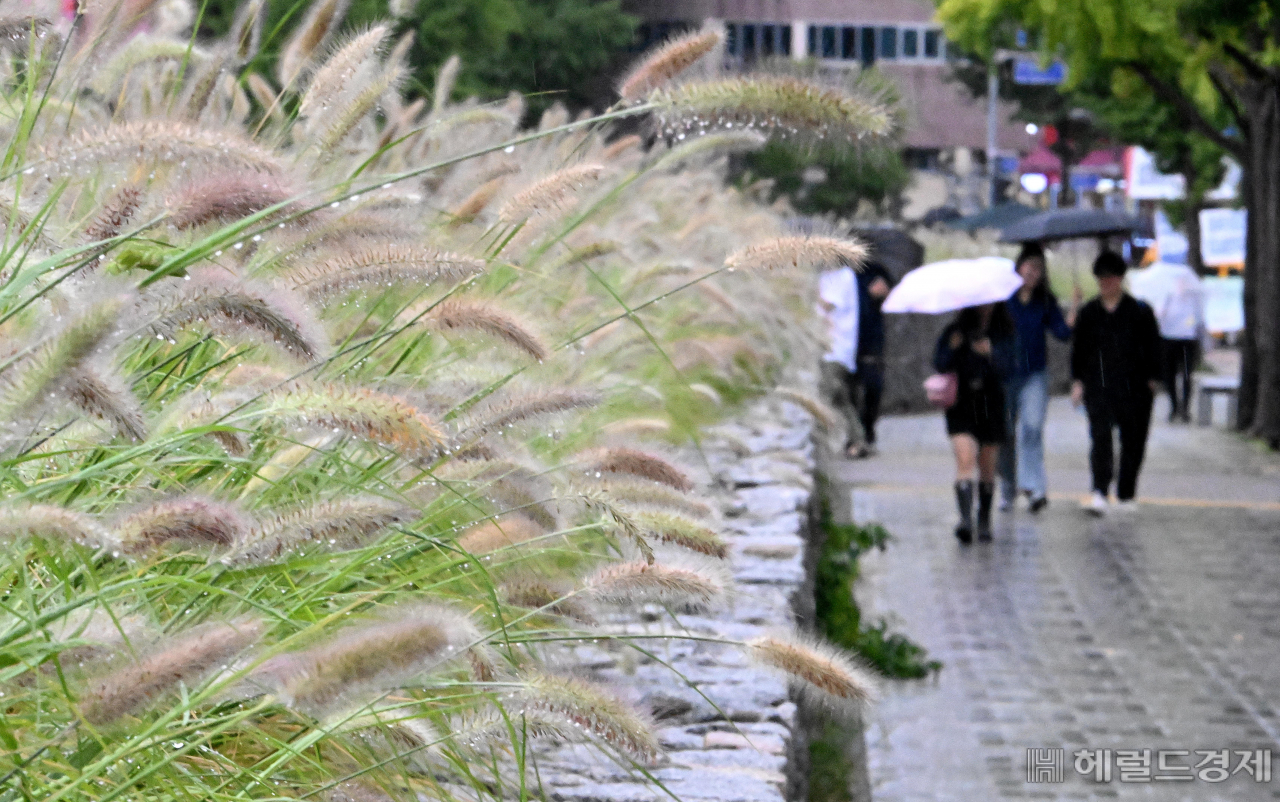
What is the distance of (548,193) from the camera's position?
314 centimetres

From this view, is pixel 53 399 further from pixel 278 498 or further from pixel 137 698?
pixel 278 498

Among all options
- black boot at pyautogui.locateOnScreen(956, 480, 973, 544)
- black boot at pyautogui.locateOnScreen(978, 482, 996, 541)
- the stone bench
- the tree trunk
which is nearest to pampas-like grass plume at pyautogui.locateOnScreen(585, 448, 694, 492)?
black boot at pyautogui.locateOnScreen(956, 480, 973, 544)

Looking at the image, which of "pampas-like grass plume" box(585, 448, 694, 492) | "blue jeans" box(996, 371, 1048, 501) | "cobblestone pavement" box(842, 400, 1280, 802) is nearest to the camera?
"pampas-like grass plume" box(585, 448, 694, 492)

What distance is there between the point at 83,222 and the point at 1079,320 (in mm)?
9689

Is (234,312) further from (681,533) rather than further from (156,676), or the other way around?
(681,533)

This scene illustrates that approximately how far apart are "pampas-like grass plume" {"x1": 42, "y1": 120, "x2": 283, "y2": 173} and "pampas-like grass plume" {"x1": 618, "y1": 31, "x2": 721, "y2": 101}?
0.87 metres

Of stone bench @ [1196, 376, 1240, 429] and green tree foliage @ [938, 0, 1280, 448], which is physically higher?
green tree foliage @ [938, 0, 1280, 448]

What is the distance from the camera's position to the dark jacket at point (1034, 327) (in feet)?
36.7

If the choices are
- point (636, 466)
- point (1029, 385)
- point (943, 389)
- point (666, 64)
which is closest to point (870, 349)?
point (1029, 385)

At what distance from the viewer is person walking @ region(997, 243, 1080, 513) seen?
10984 millimetres

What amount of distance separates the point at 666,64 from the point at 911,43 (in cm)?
2838

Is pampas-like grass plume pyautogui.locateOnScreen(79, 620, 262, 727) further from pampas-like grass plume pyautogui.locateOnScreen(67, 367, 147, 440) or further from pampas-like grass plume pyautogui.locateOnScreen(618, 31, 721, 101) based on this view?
pampas-like grass plume pyautogui.locateOnScreen(618, 31, 721, 101)

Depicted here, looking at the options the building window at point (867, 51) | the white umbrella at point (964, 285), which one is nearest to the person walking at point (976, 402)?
the white umbrella at point (964, 285)

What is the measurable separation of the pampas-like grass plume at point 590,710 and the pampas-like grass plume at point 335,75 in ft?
4.55
